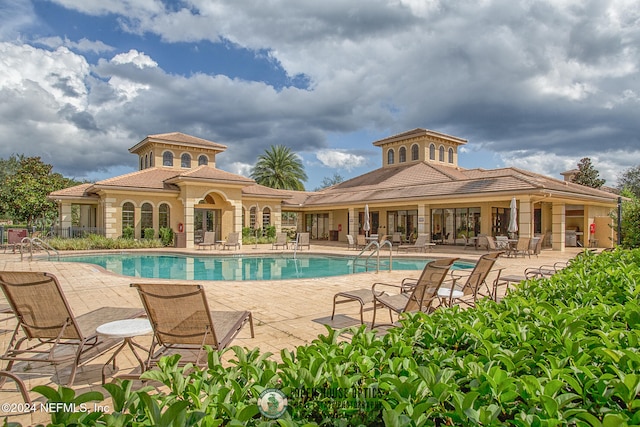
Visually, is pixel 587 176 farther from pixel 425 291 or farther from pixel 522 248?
pixel 425 291

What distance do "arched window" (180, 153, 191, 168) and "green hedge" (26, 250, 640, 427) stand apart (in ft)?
95.0

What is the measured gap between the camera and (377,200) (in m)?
24.7

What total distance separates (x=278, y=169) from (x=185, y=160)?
643 inches

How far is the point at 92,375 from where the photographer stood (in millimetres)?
3900

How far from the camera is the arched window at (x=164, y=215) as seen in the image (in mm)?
24836

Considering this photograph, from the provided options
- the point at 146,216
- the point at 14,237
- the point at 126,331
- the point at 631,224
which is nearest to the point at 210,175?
the point at 146,216

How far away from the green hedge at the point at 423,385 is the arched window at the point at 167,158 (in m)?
28.8

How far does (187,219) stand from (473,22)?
1829 centimetres

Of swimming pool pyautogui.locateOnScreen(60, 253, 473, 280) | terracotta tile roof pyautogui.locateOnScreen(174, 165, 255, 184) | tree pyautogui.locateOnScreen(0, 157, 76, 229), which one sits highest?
terracotta tile roof pyautogui.locateOnScreen(174, 165, 255, 184)

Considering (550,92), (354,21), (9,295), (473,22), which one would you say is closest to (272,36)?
(354,21)

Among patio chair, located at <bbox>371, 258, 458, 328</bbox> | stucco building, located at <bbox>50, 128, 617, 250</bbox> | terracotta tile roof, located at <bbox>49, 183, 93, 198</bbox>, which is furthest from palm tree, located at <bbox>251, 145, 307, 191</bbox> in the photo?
patio chair, located at <bbox>371, 258, 458, 328</bbox>

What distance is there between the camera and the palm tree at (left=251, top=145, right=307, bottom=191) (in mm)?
44312

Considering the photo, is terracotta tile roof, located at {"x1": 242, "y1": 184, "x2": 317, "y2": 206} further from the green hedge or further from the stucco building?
the green hedge

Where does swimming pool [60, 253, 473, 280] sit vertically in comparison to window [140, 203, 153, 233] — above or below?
below
